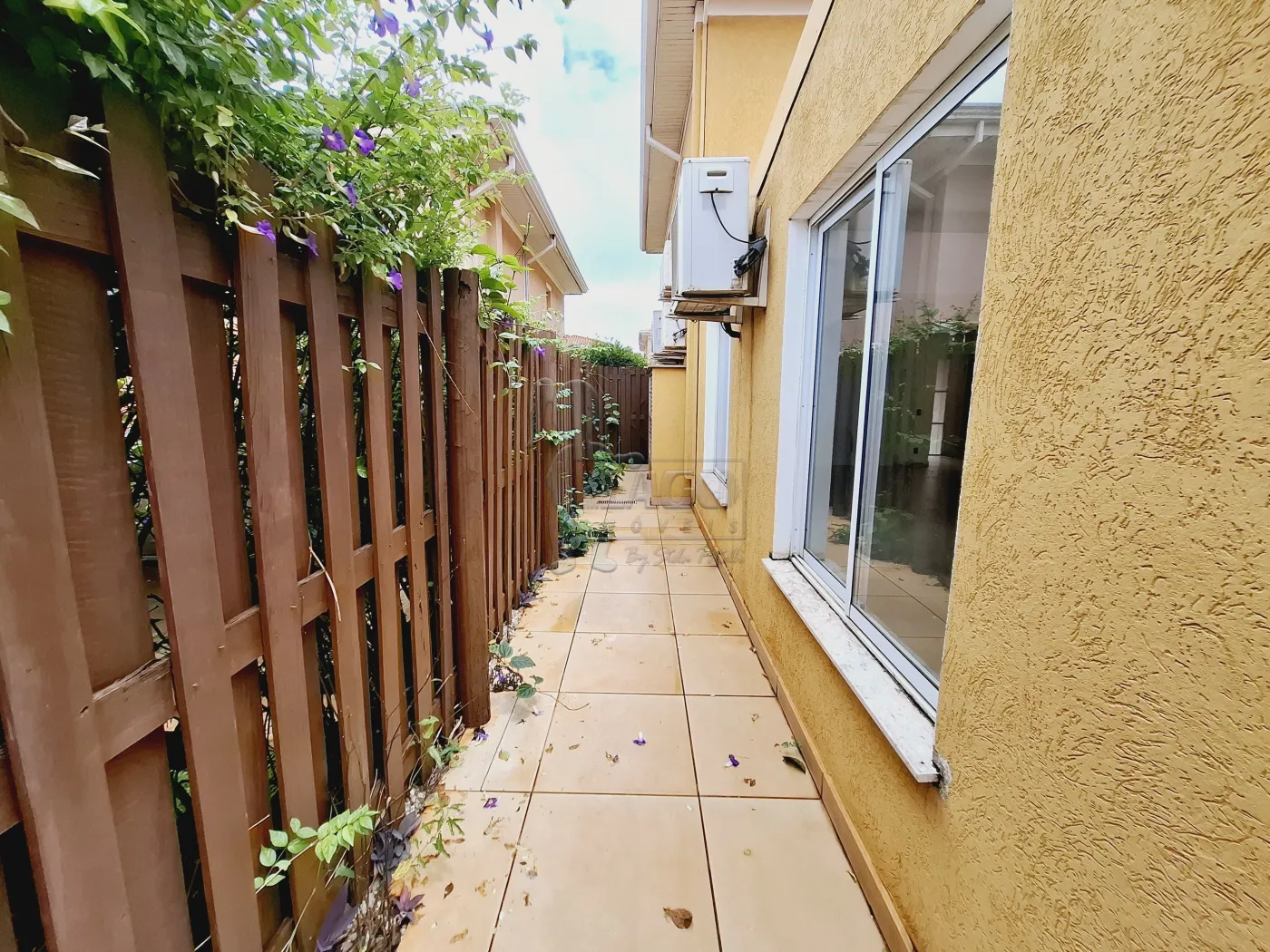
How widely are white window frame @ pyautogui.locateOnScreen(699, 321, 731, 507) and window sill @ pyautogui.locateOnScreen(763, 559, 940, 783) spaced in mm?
2398

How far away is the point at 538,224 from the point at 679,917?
7965 mm

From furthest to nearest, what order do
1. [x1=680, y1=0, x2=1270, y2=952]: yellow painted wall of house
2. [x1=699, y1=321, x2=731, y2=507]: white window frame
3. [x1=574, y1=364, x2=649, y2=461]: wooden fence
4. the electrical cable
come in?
[x1=574, y1=364, x2=649, y2=461]: wooden fence
[x1=699, y1=321, x2=731, y2=507]: white window frame
the electrical cable
[x1=680, y1=0, x2=1270, y2=952]: yellow painted wall of house

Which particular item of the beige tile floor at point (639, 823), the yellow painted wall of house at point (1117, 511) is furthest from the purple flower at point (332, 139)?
the beige tile floor at point (639, 823)

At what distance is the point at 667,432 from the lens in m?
7.54

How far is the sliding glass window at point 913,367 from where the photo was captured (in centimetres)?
153

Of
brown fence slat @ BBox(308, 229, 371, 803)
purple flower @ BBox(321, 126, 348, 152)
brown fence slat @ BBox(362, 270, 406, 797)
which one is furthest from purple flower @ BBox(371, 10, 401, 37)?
brown fence slat @ BBox(362, 270, 406, 797)

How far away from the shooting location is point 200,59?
0.82m

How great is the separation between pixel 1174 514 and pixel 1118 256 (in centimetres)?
41

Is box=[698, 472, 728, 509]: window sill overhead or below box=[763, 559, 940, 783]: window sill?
overhead

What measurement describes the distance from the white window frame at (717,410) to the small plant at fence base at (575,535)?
131cm

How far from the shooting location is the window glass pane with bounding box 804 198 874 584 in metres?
2.15

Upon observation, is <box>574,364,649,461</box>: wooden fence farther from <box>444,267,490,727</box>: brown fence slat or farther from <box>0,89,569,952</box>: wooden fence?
<box>0,89,569,952</box>: wooden fence

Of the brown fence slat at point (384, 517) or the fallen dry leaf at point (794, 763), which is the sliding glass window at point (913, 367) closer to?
the fallen dry leaf at point (794, 763)

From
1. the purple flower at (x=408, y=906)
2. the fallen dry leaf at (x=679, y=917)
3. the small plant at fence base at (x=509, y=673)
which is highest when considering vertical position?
the small plant at fence base at (x=509, y=673)
